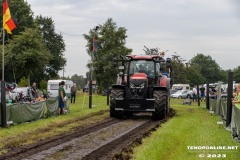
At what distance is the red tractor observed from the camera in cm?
1961

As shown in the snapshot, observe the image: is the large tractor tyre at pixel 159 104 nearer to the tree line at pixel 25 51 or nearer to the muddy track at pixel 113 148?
the muddy track at pixel 113 148

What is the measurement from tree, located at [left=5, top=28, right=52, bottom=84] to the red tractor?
29.5m

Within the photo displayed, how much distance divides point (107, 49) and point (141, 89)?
1884 inches

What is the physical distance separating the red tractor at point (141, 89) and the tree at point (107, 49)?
43428 mm

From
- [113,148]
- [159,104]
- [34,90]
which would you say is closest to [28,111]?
[159,104]

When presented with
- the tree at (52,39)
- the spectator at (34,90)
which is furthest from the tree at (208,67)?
the spectator at (34,90)

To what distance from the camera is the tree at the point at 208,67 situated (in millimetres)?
167387

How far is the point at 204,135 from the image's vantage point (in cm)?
1344

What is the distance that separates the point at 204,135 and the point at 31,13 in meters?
55.2

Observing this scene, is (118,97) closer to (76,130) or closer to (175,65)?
(76,130)

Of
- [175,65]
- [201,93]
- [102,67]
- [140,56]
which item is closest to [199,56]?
[175,65]

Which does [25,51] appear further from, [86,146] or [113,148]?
[113,148]

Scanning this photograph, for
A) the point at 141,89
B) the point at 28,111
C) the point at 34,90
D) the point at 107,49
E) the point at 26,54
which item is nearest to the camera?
the point at 28,111

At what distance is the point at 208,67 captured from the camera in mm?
170250
